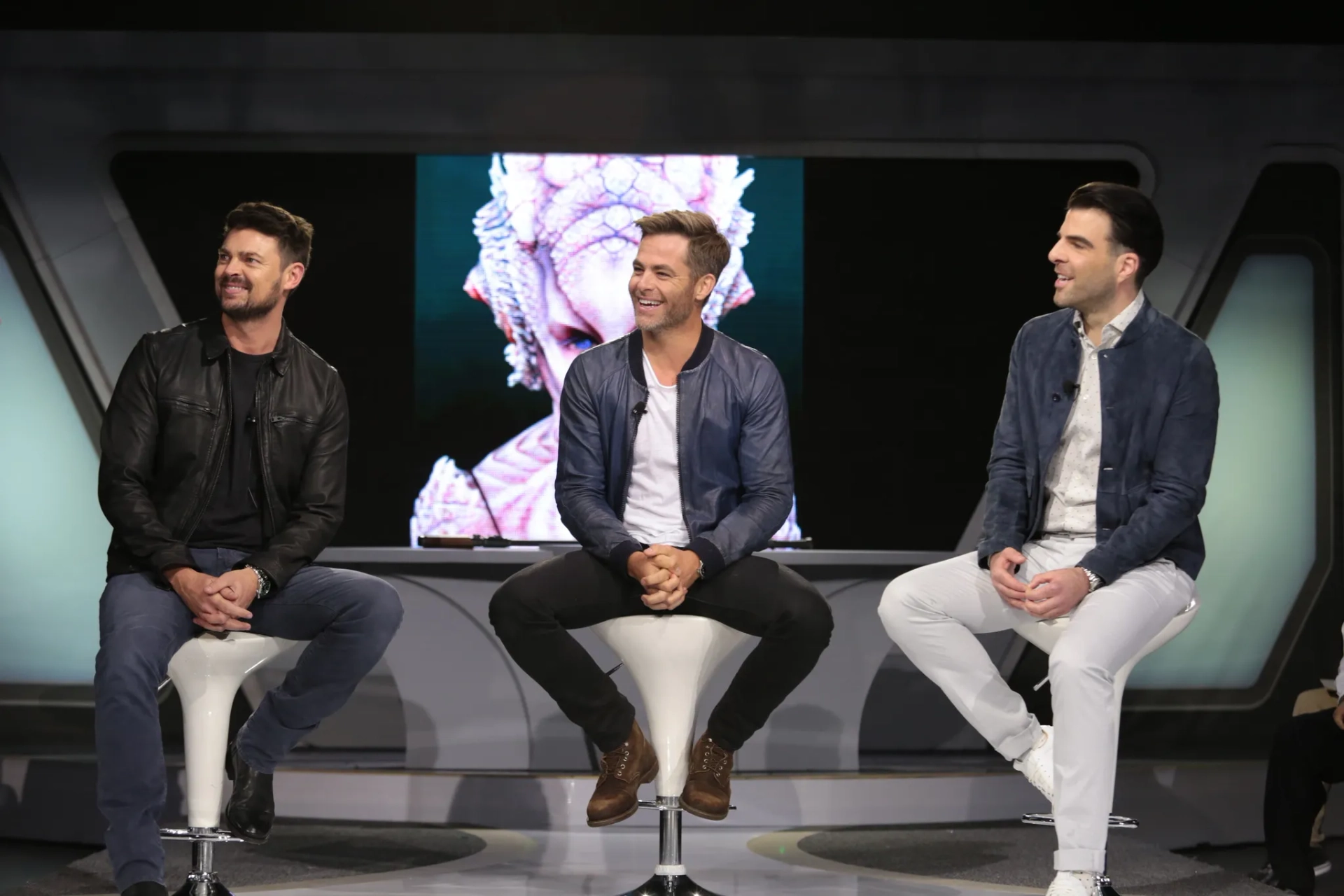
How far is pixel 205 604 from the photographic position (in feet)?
8.69

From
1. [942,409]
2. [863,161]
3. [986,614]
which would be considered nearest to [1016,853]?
[986,614]

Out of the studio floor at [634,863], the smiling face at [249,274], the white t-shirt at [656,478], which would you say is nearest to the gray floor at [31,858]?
the studio floor at [634,863]

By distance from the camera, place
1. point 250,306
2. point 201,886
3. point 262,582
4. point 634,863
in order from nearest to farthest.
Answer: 1. point 201,886
2. point 262,582
3. point 250,306
4. point 634,863

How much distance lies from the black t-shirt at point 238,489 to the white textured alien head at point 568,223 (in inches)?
83.4

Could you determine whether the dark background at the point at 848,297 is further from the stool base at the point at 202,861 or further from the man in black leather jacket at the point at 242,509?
the stool base at the point at 202,861

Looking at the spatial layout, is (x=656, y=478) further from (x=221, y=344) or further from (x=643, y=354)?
(x=221, y=344)

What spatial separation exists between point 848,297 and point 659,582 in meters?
2.66

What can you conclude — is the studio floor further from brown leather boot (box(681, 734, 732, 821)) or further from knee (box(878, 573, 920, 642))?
knee (box(878, 573, 920, 642))

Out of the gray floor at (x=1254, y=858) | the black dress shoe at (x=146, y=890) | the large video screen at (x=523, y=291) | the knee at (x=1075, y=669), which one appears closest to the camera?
the black dress shoe at (x=146, y=890)

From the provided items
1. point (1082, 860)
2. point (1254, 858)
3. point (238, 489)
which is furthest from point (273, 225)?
point (1254, 858)

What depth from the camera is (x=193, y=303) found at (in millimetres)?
5031

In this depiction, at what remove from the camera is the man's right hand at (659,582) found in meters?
2.64

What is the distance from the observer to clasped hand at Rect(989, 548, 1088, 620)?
2646 mm

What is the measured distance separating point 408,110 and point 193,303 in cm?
105
